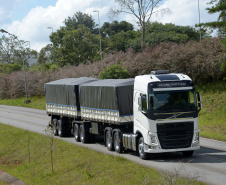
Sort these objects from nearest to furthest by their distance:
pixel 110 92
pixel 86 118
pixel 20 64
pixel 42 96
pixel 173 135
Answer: pixel 173 135 → pixel 110 92 → pixel 86 118 → pixel 42 96 → pixel 20 64

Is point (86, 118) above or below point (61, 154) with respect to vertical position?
above

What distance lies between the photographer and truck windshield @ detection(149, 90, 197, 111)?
1577cm

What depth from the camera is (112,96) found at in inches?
750

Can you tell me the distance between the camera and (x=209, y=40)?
115ft

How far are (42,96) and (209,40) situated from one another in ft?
107

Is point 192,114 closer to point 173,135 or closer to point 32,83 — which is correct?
point 173,135

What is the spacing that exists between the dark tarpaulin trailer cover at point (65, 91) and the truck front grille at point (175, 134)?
8.64 m

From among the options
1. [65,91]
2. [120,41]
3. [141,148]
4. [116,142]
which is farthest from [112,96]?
[120,41]

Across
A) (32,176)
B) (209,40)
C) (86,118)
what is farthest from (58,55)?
(32,176)

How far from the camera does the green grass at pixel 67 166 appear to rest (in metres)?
13.4

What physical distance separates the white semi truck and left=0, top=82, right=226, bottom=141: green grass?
6.19m

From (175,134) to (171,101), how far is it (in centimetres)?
129

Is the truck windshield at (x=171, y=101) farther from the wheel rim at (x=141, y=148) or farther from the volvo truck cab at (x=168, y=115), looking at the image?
the wheel rim at (x=141, y=148)

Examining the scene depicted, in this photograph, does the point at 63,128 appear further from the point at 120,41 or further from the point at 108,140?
the point at 120,41
